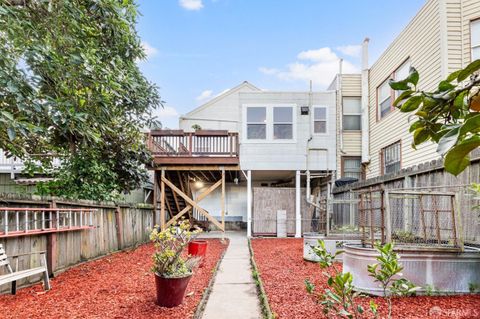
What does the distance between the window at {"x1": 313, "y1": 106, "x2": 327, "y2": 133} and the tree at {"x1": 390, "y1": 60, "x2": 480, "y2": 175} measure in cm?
1156

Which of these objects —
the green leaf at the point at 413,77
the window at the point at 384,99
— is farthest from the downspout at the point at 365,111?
the green leaf at the point at 413,77

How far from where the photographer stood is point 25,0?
15.8ft

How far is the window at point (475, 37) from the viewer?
7.49 metres

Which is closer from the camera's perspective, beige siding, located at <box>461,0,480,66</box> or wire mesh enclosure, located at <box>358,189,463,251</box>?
wire mesh enclosure, located at <box>358,189,463,251</box>

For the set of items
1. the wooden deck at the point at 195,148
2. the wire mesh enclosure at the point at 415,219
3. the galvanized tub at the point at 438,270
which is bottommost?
the galvanized tub at the point at 438,270

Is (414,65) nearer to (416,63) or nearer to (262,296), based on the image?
(416,63)

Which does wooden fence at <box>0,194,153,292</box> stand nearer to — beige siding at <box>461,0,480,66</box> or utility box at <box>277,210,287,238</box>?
utility box at <box>277,210,287,238</box>

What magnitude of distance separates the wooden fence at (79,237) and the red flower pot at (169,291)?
2229 mm

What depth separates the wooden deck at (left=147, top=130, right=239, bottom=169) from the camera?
11406 millimetres

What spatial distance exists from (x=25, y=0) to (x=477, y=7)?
30.4 ft

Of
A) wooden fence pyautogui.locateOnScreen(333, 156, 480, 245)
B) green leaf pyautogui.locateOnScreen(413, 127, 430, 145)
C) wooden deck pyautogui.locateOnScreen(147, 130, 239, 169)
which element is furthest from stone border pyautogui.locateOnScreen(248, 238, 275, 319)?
wooden deck pyautogui.locateOnScreen(147, 130, 239, 169)

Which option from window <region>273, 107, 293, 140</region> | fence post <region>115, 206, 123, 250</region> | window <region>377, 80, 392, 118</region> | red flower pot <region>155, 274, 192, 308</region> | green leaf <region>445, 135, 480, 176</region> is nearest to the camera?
green leaf <region>445, 135, 480, 176</region>

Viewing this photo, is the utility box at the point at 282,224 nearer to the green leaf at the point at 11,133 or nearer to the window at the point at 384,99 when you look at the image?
the window at the point at 384,99

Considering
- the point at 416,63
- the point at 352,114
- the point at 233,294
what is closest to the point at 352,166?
the point at 352,114
